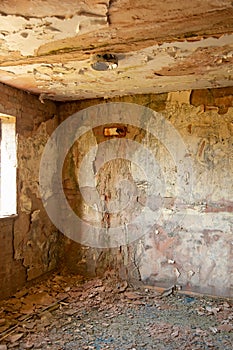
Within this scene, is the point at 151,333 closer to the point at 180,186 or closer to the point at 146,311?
the point at 146,311

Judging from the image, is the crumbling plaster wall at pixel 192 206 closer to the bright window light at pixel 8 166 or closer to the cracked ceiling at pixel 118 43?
the cracked ceiling at pixel 118 43

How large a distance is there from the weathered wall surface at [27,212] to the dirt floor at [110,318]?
0.64ft

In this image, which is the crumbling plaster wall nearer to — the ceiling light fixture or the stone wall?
the stone wall

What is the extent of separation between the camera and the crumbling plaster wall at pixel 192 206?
3.08m

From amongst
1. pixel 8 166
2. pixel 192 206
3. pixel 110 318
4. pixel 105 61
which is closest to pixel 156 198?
pixel 192 206

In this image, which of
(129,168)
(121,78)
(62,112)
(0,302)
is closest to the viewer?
(121,78)

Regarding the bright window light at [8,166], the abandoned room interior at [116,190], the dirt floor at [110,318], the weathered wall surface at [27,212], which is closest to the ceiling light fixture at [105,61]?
the abandoned room interior at [116,190]

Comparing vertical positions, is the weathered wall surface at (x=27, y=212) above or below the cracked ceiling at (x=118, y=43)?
below

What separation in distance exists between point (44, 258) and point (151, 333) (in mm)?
1500

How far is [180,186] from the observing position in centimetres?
323

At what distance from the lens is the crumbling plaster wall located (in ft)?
10.1

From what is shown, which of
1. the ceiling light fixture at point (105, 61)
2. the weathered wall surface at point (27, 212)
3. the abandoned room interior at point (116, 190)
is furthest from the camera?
the weathered wall surface at point (27, 212)

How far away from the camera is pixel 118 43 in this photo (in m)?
1.97

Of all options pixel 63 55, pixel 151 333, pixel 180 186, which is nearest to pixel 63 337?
pixel 151 333
